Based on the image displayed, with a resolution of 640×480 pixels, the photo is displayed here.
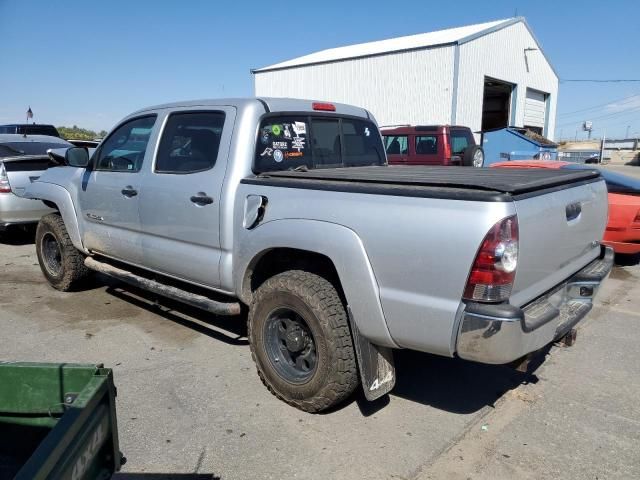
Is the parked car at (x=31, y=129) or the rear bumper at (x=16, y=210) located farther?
the parked car at (x=31, y=129)

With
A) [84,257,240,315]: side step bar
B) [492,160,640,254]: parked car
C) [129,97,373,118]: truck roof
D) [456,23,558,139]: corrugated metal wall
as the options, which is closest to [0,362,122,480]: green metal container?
[84,257,240,315]: side step bar

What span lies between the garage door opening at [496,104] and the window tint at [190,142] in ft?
78.6

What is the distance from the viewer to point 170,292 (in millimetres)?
4168

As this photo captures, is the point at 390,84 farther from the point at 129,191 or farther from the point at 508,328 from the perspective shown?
the point at 508,328

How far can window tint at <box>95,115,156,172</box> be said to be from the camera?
4441 mm

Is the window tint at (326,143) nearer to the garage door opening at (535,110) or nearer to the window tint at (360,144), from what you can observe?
the window tint at (360,144)

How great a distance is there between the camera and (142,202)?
14.0 ft

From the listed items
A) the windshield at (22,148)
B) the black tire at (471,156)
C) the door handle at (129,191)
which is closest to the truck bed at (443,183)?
the door handle at (129,191)

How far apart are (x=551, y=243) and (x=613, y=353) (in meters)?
2.10

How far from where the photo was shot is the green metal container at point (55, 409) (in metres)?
1.83

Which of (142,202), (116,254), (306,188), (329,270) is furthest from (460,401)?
(116,254)

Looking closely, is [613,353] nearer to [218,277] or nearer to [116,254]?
[218,277]

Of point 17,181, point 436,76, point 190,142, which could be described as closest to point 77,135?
point 436,76

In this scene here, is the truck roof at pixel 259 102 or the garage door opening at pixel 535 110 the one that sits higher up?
the garage door opening at pixel 535 110
